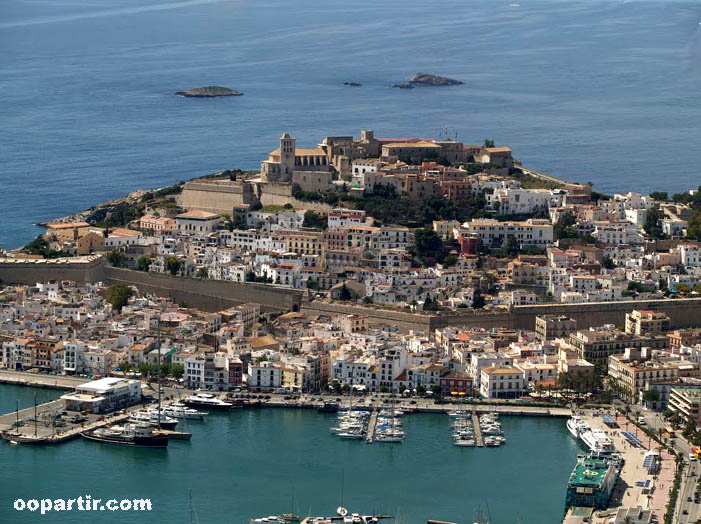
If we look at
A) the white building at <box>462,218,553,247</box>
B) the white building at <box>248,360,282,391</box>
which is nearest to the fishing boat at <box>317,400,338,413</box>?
the white building at <box>248,360,282,391</box>

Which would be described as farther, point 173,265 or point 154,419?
point 173,265

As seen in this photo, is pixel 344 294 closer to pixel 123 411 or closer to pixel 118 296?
pixel 118 296

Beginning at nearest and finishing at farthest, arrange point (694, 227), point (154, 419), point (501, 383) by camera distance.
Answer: point (154, 419), point (501, 383), point (694, 227)

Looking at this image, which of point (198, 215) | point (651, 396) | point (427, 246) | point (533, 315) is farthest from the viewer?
point (198, 215)

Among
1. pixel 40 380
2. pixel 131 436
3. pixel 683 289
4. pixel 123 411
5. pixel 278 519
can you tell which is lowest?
pixel 278 519

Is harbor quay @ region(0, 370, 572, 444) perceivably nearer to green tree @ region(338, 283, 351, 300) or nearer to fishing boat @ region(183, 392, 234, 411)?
fishing boat @ region(183, 392, 234, 411)

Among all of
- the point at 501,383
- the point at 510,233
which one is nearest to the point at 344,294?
the point at 510,233
